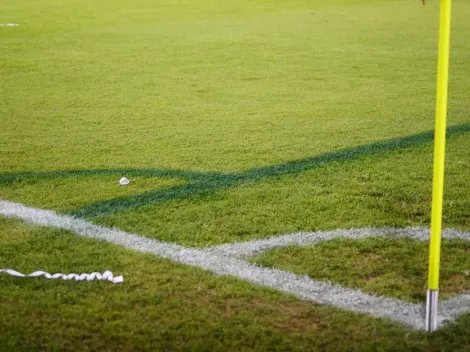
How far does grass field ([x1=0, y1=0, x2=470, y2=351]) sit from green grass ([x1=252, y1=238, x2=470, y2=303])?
0.01 m

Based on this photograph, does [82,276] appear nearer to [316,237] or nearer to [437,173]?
[316,237]

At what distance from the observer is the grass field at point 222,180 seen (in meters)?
2.62

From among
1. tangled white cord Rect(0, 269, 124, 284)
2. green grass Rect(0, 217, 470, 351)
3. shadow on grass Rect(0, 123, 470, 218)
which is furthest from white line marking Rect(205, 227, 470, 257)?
shadow on grass Rect(0, 123, 470, 218)

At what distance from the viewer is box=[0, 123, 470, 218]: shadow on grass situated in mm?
4000

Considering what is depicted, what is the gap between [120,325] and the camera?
2.60 meters

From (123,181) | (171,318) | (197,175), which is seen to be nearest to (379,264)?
(171,318)

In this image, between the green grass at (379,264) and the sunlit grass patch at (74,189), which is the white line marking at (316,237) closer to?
the green grass at (379,264)

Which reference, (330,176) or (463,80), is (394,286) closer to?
(330,176)

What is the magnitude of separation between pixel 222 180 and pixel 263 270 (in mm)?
1392

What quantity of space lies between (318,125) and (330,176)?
1.47 meters

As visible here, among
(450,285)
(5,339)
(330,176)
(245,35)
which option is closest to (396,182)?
(330,176)

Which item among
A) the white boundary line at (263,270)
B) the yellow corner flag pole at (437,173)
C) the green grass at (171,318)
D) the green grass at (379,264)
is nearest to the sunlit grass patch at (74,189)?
the white boundary line at (263,270)

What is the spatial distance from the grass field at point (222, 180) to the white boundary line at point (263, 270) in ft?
0.19

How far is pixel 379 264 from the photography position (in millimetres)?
3145
